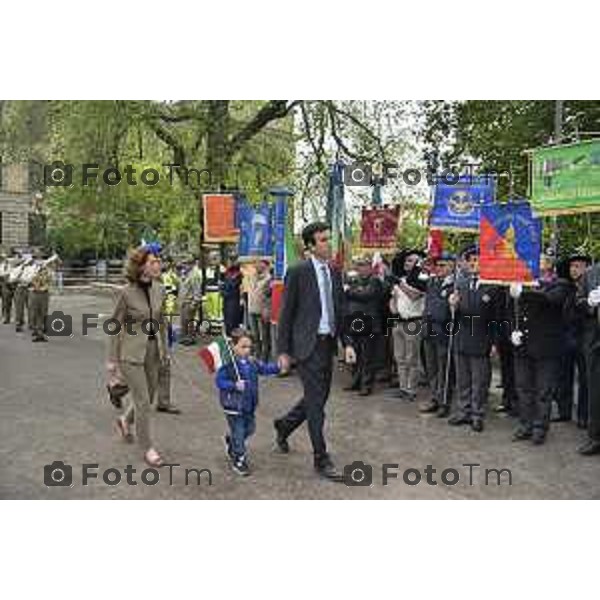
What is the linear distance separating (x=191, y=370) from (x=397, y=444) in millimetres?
3765

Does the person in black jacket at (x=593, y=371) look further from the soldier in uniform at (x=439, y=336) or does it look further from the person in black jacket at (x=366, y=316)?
the person in black jacket at (x=366, y=316)

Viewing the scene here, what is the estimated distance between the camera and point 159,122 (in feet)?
Answer: 37.7

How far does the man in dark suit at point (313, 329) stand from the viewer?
194 inches

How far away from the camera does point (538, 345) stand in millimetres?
5820

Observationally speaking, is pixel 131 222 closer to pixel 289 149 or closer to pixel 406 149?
pixel 289 149

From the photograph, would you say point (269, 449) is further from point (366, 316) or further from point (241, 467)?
point (366, 316)

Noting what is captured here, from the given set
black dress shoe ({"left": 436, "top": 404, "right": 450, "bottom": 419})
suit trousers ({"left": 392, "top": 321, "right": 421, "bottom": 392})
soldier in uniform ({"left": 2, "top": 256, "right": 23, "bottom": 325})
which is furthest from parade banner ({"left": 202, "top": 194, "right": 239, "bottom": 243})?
soldier in uniform ({"left": 2, "top": 256, "right": 23, "bottom": 325})

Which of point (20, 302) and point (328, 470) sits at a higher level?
point (20, 302)

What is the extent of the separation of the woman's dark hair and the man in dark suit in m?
0.93

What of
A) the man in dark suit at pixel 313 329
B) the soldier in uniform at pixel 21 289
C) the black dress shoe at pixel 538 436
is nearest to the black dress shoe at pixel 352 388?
the black dress shoe at pixel 538 436

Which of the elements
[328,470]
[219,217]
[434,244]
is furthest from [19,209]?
[328,470]

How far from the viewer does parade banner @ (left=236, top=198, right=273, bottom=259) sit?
28.2 ft

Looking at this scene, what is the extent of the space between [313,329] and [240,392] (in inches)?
23.3

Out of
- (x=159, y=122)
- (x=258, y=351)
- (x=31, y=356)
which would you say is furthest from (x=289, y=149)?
(x=31, y=356)
